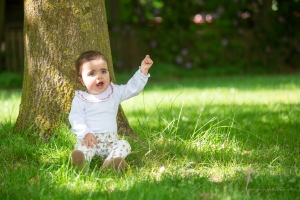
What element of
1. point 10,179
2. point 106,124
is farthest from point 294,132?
point 10,179

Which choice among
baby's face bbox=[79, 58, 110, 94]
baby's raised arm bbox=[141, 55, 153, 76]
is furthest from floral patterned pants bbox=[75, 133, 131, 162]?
baby's raised arm bbox=[141, 55, 153, 76]

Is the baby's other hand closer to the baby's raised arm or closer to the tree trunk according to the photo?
the baby's raised arm

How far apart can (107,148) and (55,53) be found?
1.02m

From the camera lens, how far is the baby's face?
386cm

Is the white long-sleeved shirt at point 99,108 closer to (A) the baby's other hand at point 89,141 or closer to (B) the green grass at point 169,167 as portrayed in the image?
(A) the baby's other hand at point 89,141

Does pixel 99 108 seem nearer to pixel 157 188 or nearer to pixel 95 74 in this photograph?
pixel 95 74

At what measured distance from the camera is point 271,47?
15836mm

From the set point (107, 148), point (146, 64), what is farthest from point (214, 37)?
point (107, 148)

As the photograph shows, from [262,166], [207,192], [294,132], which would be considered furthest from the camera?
[294,132]

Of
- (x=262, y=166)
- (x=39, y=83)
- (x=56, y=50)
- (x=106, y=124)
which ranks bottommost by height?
(x=262, y=166)

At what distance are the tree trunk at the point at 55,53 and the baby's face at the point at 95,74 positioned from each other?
0.46 meters

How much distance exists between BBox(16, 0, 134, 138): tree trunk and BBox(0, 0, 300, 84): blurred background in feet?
35.5

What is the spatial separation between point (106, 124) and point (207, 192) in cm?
109

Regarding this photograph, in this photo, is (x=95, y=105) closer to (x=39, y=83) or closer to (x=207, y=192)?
(x=39, y=83)
